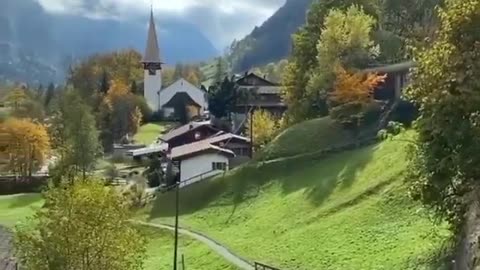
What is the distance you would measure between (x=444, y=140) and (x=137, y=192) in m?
38.6

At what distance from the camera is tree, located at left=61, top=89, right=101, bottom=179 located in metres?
76.1

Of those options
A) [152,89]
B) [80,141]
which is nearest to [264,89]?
[80,141]

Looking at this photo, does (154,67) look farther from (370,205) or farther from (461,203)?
(461,203)

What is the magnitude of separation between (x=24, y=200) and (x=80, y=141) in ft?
28.4

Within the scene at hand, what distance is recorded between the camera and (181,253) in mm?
44156

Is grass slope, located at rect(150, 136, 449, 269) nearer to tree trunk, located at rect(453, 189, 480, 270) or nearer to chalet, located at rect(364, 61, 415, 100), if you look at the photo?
tree trunk, located at rect(453, 189, 480, 270)

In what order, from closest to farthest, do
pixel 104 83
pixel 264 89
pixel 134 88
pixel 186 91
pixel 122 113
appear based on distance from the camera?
pixel 264 89
pixel 122 113
pixel 186 91
pixel 104 83
pixel 134 88

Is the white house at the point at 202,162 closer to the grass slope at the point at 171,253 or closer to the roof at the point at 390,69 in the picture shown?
the grass slope at the point at 171,253

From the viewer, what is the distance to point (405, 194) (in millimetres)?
37000

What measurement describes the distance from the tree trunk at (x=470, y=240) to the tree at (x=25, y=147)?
72.2m

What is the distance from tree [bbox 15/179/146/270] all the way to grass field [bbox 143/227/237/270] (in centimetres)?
718

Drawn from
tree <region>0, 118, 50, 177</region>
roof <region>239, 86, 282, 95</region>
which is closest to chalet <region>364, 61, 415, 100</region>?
roof <region>239, 86, 282, 95</region>

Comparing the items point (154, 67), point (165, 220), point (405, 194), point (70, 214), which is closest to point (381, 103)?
point (165, 220)

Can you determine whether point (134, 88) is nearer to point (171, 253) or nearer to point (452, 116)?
point (171, 253)
